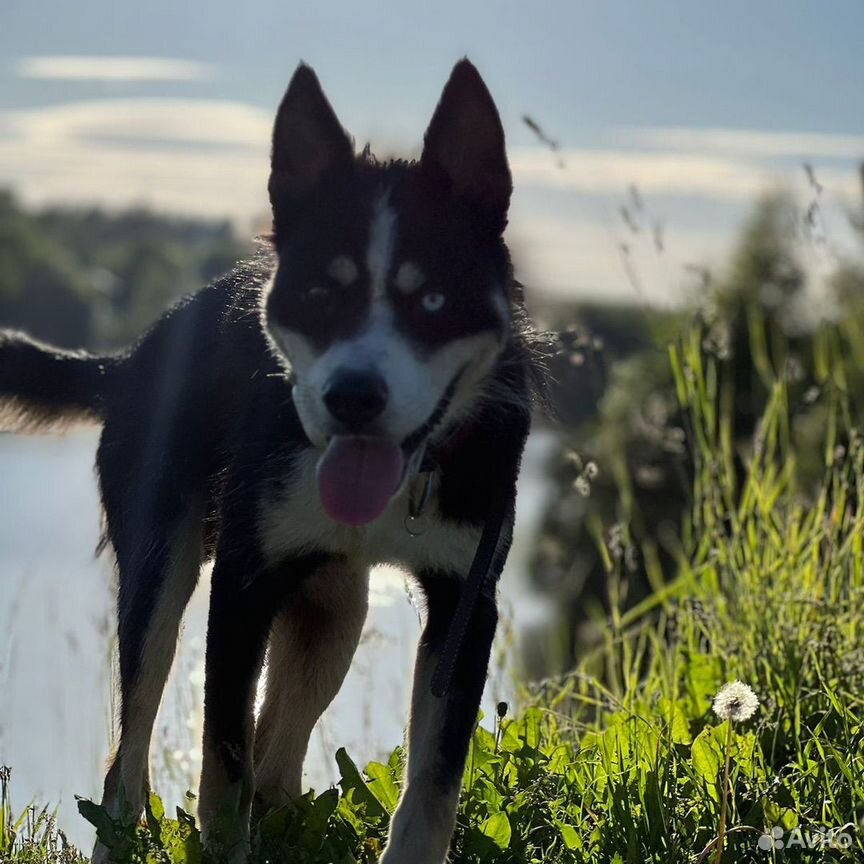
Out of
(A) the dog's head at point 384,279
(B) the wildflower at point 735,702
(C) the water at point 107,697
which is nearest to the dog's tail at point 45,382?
(C) the water at point 107,697

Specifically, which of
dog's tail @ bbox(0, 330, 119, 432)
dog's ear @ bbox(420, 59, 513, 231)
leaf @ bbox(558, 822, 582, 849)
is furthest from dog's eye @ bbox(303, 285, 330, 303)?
dog's tail @ bbox(0, 330, 119, 432)

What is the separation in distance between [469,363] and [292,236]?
567 mm

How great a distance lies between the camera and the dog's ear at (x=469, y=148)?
3656 millimetres

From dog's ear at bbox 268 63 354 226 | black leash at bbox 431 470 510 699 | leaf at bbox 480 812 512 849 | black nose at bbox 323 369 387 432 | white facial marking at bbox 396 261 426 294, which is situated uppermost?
dog's ear at bbox 268 63 354 226

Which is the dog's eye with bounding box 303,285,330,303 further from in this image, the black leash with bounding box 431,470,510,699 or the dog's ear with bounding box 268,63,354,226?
the black leash with bounding box 431,470,510,699

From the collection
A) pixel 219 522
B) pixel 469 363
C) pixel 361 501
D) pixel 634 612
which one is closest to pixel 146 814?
pixel 219 522

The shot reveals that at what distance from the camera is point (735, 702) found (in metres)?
3.25

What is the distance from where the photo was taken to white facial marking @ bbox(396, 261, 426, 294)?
3490mm

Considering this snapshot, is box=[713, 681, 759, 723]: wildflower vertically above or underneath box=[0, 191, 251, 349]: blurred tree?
underneath

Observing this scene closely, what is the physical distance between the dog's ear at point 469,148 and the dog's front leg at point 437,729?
3.19 ft

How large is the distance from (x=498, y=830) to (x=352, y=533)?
83 centimetres

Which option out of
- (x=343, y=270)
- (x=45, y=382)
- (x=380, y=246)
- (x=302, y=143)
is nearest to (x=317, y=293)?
(x=343, y=270)

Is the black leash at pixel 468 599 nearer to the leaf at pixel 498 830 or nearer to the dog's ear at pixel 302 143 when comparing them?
the leaf at pixel 498 830

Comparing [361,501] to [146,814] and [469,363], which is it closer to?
[469,363]
